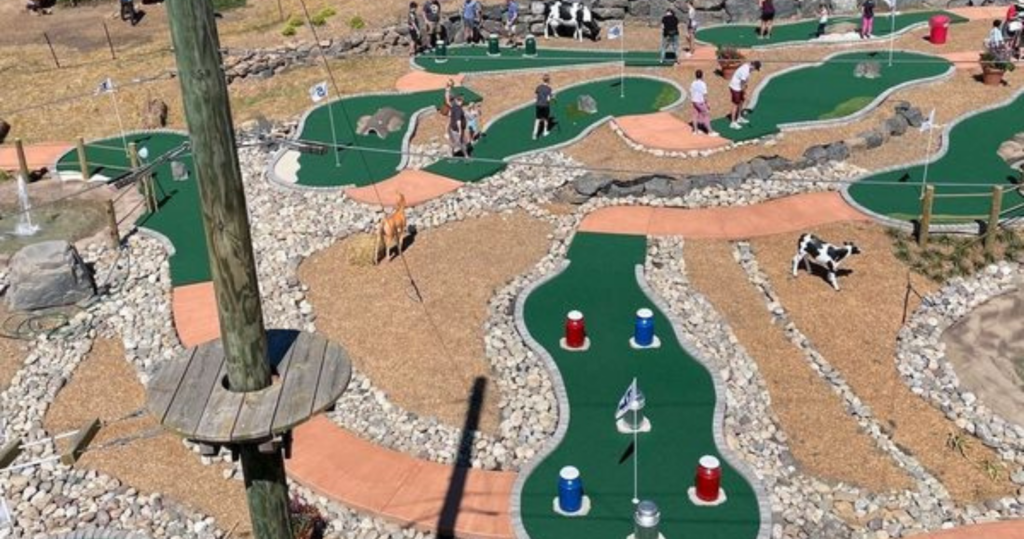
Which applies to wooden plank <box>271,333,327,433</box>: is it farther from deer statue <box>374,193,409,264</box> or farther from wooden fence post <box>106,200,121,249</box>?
wooden fence post <box>106,200,121,249</box>

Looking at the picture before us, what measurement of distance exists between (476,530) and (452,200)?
10128 mm

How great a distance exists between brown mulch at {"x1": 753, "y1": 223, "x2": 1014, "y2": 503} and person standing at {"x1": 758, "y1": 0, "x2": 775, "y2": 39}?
13.8 m

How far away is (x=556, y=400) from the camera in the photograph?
1413cm

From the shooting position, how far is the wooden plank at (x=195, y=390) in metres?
5.43

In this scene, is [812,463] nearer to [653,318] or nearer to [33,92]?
[653,318]

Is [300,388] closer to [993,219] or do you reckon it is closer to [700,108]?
[993,219]

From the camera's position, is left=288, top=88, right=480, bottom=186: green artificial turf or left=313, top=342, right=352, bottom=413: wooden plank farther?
left=288, top=88, right=480, bottom=186: green artificial turf

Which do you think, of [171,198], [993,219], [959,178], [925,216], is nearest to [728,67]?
[959,178]

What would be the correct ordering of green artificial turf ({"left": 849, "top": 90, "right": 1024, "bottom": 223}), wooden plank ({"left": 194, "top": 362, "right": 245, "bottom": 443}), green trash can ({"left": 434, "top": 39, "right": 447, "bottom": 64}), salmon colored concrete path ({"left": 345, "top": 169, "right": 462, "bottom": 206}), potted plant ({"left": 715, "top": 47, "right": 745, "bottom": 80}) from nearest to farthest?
1. wooden plank ({"left": 194, "top": 362, "right": 245, "bottom": 443})
2. green artificial turf ({"left": 849, "top": 90, "right": 1024, "bottom": 223})
3. salmon colored concrete path ({"left": 345, "top": 169, "right": 462, "bottom": 206})
4. potted plant ({"left": 715, "top": 47, "right": 745, "bottom": 80})
5. green trash can ({"left": 434, "top": 39, "right": 447, "bottom": 64})

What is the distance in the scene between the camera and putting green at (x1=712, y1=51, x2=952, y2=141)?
2398cm

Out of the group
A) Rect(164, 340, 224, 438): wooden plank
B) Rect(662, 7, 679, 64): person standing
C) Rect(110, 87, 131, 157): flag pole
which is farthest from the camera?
Rect(662, 7, 679, 64): person standing

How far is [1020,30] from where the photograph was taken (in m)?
27.0

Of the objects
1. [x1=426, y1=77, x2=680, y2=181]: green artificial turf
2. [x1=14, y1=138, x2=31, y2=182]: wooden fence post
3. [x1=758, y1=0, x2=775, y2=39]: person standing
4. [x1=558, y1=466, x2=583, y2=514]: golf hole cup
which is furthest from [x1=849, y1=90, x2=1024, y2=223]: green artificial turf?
[x1=14, y1=138, x2=31, y2=182]: wooden fence post

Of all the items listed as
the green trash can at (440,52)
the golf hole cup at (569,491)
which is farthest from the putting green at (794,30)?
the golf hole cup at (569,491)
